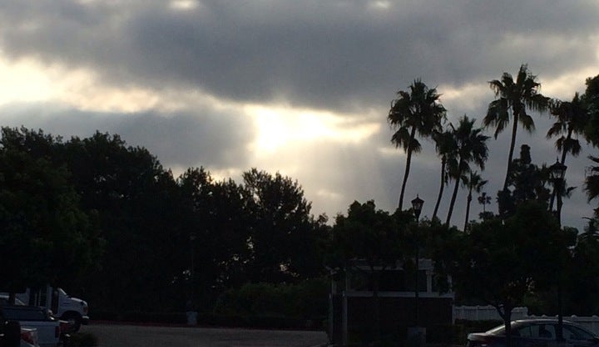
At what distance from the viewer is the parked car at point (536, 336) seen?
2870 cm

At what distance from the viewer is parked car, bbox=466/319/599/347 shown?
1130 inches

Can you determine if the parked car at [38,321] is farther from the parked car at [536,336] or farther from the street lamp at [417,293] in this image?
the street lamp at [417,293]

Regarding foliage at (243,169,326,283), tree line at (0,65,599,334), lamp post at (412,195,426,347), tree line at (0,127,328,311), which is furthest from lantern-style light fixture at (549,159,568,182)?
foliage at (243,169,326,283)

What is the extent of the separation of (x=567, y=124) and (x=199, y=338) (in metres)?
19.6

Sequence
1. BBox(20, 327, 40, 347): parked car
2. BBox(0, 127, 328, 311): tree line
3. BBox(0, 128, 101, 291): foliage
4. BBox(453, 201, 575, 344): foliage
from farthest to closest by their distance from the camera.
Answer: BBox(0, 127, 328, 311): tree line, BBox(0, 128, 101, 291): foliage, BBox(453, 201, 575, 344): foliage, BBox(20, 327, 40, 347): parked car

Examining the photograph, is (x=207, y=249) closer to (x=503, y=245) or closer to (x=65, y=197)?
(x=65, y=197)

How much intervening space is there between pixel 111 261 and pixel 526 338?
166 feet

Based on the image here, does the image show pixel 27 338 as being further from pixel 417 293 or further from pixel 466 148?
pixel 466 148

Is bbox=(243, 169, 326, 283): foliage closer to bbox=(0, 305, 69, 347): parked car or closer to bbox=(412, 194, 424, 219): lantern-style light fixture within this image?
bbox=(412, 194, 424, 219): lantern-style light fixture

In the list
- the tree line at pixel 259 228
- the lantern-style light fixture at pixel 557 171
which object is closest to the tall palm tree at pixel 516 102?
the tree line at pixel 259 228

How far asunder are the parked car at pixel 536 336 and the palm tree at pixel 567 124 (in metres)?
16.7

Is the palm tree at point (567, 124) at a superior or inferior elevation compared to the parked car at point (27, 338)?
superior

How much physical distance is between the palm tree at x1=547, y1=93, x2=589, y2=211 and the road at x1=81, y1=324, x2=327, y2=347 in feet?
43.7

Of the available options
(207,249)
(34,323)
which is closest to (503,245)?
(34,323)
